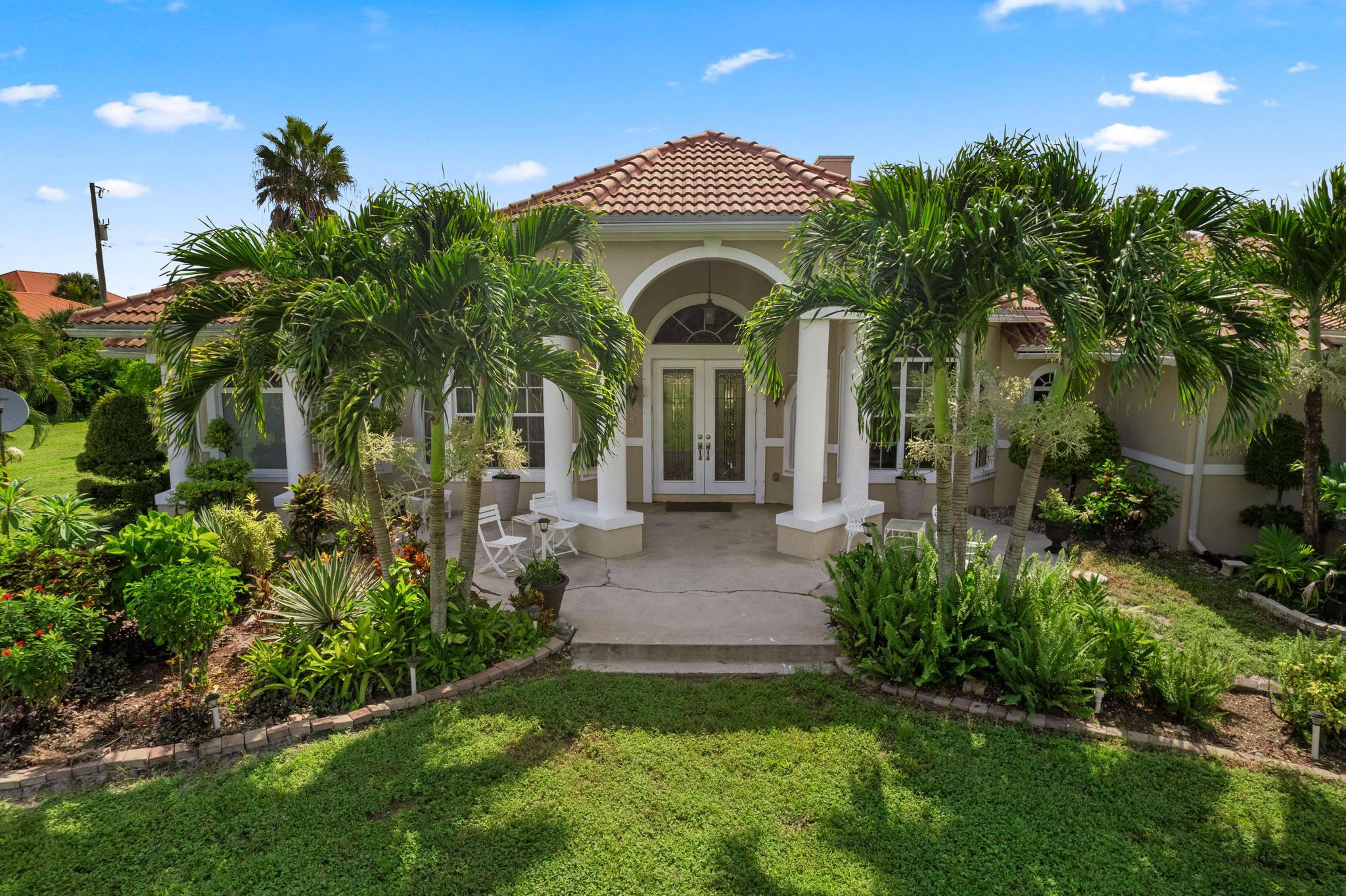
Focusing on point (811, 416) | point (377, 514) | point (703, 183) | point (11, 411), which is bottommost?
point (377, 514)

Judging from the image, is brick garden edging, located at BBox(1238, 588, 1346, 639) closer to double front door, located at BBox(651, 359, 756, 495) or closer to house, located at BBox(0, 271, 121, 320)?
double front door, located at BBox(651, 359, 756, 495)

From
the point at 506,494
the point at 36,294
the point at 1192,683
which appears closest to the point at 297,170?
the point at 506,494

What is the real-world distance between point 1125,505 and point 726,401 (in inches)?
239

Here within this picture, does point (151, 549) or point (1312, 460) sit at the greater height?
point (1312, 460)

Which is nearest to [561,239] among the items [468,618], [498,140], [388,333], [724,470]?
[388,333]

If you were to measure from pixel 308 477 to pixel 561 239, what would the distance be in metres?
5.05

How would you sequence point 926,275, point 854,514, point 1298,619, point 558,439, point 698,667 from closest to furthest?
point 926,275, point 698,667, point 1298,619, point 854,514, point 558,439

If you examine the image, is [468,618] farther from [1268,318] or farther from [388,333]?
[1268,318]

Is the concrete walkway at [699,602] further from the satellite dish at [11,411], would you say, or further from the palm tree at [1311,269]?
the satellite dish at [11,411]

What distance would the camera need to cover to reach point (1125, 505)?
10164mm

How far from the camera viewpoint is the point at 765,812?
4.82 m

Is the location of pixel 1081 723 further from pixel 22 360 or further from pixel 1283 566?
pixel 22 360

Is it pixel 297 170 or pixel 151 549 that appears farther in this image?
pixel 297 170

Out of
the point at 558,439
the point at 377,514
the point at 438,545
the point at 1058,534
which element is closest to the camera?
the point at 438,545
